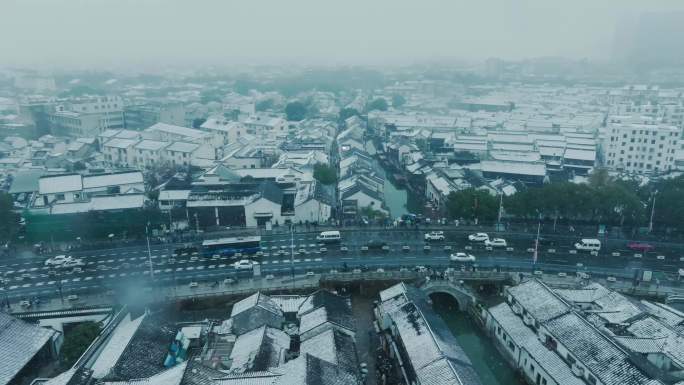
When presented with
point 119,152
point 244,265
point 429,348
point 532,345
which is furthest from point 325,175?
point 429,348

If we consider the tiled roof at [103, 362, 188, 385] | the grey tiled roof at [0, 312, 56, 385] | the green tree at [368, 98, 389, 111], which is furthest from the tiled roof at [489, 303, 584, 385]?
the green tree at [368, 98, 389, 111]

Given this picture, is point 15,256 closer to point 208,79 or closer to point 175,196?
point 175,196

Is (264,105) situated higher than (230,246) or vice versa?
(264,105)

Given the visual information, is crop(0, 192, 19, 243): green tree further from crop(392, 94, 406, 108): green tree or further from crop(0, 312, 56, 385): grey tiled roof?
crop(392, 94, 406, 108): green tree

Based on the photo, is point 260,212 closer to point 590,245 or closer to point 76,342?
point 76,342

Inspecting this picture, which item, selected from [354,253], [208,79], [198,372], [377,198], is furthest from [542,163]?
[208,79]

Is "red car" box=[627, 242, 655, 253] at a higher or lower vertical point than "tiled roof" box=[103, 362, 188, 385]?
lower

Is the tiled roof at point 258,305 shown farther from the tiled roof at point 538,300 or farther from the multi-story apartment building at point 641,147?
the multi-story apartment building at point 641,147
